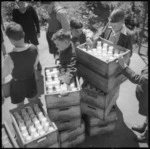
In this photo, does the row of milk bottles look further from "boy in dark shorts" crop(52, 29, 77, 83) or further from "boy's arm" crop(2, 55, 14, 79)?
"boy's arm" crop(2, 55, 14, 79)

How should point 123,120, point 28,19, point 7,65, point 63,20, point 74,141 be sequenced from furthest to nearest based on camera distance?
point 28,19 < point 63,20 < point 123,120 < point 74,141 < point 7,65

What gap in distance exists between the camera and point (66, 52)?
405 cm

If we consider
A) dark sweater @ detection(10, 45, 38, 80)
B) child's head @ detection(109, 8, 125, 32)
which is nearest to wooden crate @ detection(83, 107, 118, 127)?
dark sweater @ detection(10, 45, 38, 80)

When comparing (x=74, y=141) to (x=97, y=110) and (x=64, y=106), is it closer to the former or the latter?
(x=97, y=110)

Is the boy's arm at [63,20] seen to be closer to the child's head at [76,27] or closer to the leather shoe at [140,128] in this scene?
the child's head at [76,27]

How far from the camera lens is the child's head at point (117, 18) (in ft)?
13.0

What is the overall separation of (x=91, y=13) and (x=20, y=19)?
14.8 ft

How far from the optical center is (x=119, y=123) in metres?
4.81

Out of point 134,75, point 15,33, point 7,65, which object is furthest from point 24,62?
point 134,75

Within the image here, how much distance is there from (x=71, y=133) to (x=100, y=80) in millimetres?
1084

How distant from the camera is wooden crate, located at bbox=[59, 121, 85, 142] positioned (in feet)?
13.3

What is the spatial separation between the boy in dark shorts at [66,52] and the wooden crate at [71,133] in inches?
37.5

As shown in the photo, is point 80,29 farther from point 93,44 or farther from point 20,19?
point 20,19

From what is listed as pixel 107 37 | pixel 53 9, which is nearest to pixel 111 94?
pixel 107 37
